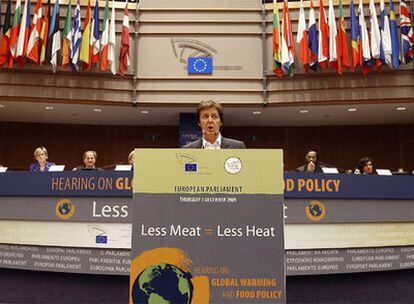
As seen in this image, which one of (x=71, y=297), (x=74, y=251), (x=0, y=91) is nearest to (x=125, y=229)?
(x=74, y=251)

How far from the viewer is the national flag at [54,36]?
8797 millimetres

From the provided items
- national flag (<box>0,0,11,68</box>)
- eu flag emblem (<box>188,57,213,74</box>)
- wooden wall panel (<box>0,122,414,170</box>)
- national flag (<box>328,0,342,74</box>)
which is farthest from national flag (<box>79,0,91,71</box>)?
national flag (<box>328,0,342,74</box>)

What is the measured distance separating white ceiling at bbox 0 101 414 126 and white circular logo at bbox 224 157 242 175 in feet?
26.5

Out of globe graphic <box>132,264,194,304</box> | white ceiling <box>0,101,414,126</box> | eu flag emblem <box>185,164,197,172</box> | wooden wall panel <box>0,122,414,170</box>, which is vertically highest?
white ceiling <box>0,101,414,126</box>

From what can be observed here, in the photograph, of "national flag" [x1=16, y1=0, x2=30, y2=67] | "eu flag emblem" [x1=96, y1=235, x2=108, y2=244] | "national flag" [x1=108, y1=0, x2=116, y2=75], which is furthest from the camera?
"national flag" [x1=108, y1=0, x2=116, y2=75]

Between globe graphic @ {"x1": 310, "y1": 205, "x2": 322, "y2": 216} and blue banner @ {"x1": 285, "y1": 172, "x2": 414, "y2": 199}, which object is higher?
blue banner @ {"x1": 285, "y1": 172, "x2": 414, "y2": 199}

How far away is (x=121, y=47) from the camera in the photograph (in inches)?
361

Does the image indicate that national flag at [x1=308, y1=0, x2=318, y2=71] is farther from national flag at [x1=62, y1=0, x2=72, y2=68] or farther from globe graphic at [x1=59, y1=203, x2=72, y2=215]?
globe graphic at [x1=59, y1=203, x2=72, y2=215]

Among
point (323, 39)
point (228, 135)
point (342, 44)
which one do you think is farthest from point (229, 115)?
point (342, 44)

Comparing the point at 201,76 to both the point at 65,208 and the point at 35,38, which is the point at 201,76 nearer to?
the point at 35,38

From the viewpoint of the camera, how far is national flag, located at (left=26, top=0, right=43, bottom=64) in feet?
28.6

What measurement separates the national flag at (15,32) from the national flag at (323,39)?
6.83 m

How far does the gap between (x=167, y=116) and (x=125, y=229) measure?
253 inches

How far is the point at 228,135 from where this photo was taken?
1163 centimetres
